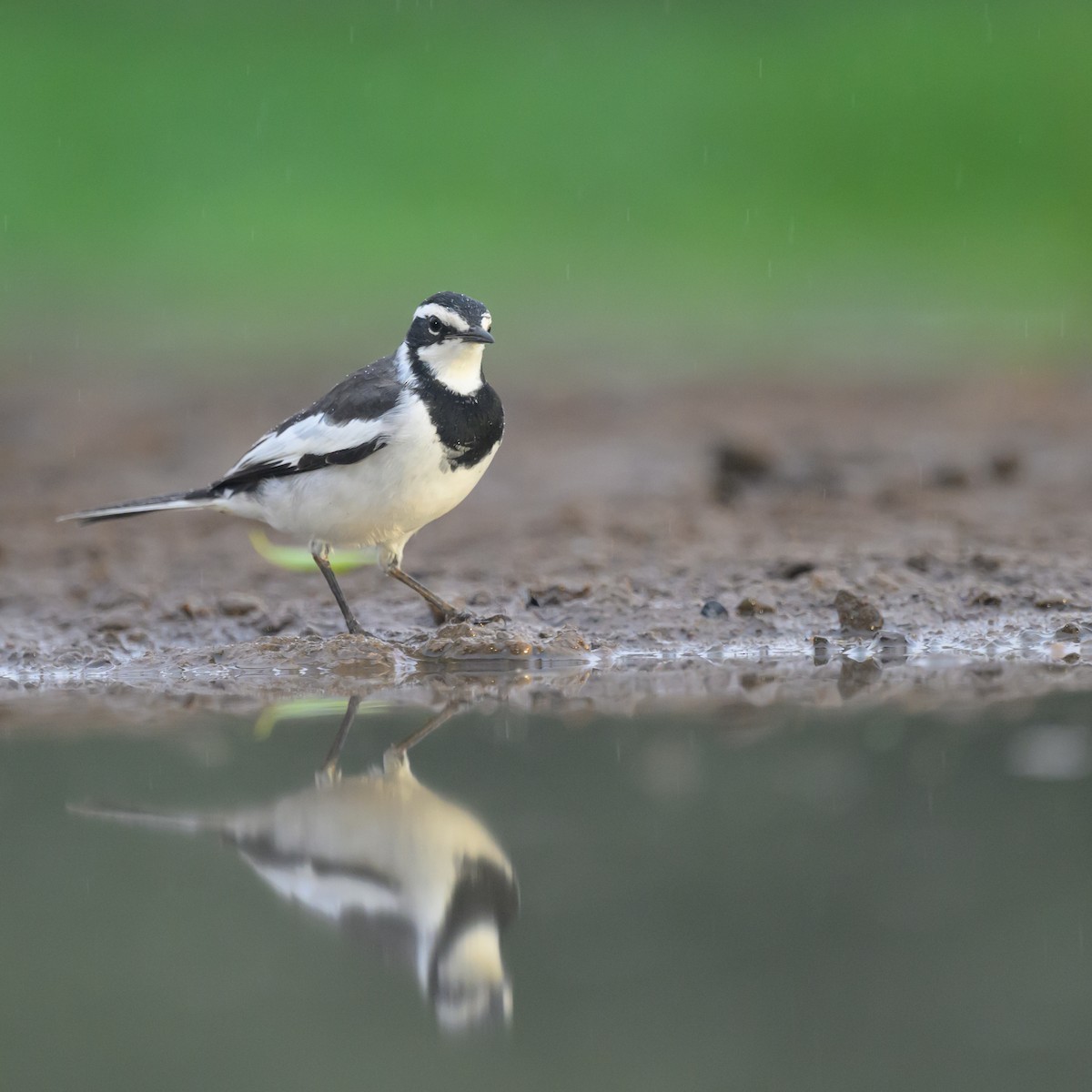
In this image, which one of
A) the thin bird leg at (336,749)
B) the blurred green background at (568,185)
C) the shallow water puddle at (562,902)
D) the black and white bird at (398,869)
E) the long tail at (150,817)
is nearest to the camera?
the shallow water puddle at (562,902)

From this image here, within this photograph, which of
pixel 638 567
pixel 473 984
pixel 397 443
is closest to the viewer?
pixel 473 984

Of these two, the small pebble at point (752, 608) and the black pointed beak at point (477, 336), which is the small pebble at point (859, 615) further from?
the black pointed beak at point (477, 336)

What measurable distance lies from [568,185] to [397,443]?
1363 cm

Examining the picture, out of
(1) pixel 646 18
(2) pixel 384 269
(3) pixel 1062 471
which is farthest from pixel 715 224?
(3) pixel 1062 471

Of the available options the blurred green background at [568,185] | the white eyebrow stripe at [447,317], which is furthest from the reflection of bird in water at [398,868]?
the blurred green background at [568,185]

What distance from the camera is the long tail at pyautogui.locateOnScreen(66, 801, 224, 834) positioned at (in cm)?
431

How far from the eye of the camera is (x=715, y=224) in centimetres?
1870

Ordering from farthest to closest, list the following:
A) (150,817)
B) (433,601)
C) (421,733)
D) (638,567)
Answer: (638,567) → (433,601) → (421,733) → (150,817)

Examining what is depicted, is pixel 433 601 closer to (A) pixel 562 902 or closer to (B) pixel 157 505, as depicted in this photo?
(B) pixel 157 505

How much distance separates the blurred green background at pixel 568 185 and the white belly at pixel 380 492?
8.52 meters

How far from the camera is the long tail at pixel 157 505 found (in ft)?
23.7

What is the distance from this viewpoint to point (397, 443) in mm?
6309

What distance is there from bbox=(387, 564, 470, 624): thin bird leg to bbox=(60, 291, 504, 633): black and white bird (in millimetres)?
14

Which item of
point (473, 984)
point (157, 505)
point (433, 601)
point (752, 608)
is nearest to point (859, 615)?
point (752, 608)
